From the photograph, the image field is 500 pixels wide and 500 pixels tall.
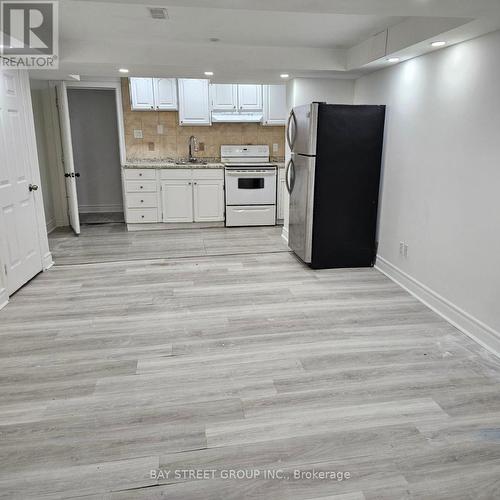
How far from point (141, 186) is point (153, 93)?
1.40m

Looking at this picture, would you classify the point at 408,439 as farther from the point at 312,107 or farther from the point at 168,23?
the point at 168,23

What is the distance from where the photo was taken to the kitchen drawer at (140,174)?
6.01 metres

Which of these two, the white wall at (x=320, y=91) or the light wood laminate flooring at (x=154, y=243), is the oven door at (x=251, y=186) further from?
the white wall at (x=320, y=91)

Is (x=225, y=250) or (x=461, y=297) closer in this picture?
(x=461, y=297)

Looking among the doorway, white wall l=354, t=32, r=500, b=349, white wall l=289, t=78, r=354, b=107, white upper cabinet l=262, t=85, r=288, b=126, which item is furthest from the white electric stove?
white wall l=354, t=32, r=500, b=349

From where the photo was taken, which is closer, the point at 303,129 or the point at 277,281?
the point at 277,281

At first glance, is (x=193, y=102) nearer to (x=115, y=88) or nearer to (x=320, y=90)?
(x=115, y=88)

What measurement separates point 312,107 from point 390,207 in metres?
1.27

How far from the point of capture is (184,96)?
6.20m

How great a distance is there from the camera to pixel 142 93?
6129 mm

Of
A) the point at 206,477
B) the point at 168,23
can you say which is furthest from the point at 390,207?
the point at 206,477

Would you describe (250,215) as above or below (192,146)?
below

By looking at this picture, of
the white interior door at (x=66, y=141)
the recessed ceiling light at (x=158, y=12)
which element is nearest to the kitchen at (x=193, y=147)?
the white interior door at (x=66, y=141)

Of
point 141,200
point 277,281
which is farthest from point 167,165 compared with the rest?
point 277,281
